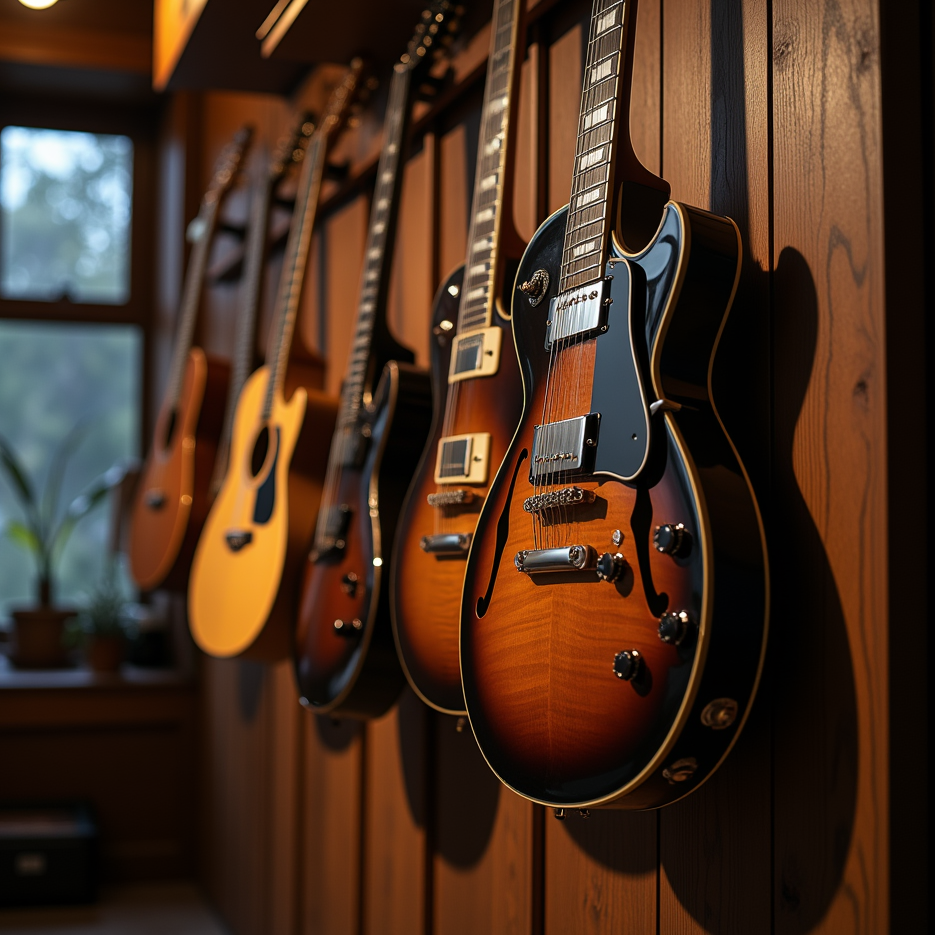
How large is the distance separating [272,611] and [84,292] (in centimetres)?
265

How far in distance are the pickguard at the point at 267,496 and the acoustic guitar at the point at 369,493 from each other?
24 centimetres

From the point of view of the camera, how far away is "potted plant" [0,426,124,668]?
11.8ft

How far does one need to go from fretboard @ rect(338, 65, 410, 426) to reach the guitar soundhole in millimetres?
407

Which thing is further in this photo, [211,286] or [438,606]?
[211,286]

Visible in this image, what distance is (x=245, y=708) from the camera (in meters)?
2.90

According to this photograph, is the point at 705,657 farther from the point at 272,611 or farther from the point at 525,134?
the point at 272,611

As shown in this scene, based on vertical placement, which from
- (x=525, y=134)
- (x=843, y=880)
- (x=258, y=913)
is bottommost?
(x=258, y=913)

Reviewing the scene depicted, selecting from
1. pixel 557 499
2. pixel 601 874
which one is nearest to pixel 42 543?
pixel 601 874

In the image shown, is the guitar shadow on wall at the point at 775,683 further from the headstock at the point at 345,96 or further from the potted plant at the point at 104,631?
the potted plant at the point at 104,631

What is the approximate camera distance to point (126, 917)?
3.07 m

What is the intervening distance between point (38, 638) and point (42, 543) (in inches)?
12.4

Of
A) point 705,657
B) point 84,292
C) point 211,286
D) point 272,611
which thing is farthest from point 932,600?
point 84,292

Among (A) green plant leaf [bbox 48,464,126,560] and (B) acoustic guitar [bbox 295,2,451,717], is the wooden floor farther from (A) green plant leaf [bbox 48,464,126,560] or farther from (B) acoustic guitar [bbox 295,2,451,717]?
(B) acoustic guitar [bbox 295,2,451,717]

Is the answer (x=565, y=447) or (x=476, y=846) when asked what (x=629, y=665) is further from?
(x=476, y=846)
